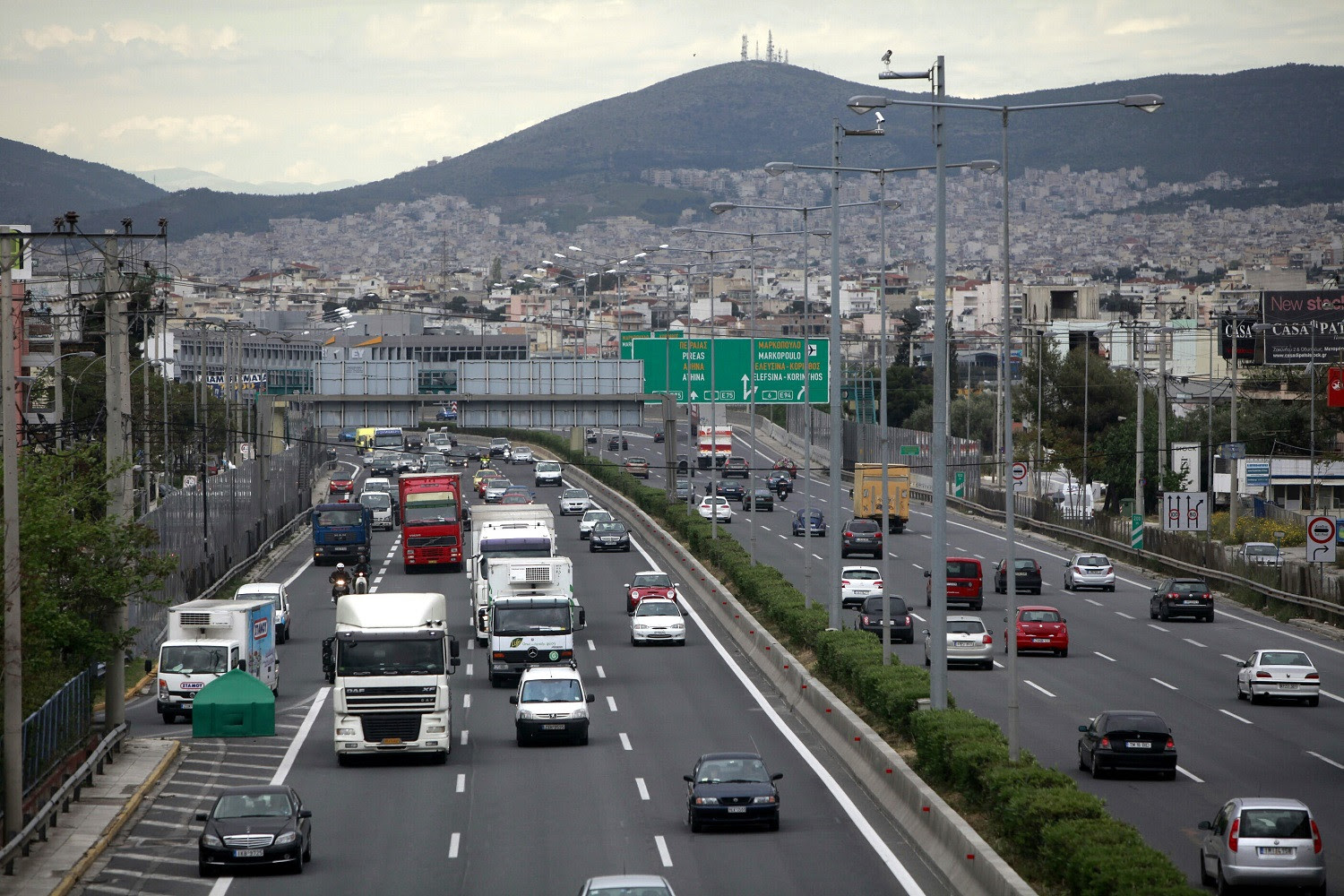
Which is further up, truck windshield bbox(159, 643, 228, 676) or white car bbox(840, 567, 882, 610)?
truck windshield bbox(159, 643, 228, 676)

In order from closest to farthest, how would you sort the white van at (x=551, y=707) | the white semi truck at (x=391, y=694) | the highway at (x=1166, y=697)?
1. the highway at (x=1166, y=697)
2. the white semi truck at (x=391, y=694)
3. the white van at (x=551, y=707)

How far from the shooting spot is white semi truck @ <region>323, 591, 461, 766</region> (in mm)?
30391

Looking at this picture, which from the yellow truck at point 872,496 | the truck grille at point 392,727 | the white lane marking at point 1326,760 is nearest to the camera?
the white lane marking at point 1326,760

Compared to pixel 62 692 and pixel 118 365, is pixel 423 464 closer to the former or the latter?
pixel 118 365

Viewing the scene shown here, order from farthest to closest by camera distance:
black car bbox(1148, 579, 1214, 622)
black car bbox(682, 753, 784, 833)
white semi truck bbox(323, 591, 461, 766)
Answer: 1. black car bbox(1148, 579, 1214, 622)
2. white semi truck bbox(323, 591, 461, 766)
3. black car bbox(682, 753, 784, 833)

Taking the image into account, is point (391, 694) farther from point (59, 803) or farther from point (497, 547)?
point (497, 547)

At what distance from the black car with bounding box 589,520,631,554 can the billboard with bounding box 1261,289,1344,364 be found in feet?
101

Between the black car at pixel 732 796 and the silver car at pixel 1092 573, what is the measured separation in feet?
131

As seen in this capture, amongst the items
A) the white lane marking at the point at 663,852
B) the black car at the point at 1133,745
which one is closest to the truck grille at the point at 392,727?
the white lane marking at the point at 663,852

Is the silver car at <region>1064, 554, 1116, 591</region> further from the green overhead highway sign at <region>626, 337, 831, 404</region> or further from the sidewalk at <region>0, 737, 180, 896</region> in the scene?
the sidewalk at <region>0, 737, 180, 896</region>

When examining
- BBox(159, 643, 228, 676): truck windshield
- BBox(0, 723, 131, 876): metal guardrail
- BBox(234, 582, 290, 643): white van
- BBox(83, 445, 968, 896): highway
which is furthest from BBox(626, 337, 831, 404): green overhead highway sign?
BBox(0, 723, 131, 876): metal guardrail

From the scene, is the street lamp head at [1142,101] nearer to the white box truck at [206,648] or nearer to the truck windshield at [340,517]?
the white box truck at [206,648]

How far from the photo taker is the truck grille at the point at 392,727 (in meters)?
30.5

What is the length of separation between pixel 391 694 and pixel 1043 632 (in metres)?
21.2
